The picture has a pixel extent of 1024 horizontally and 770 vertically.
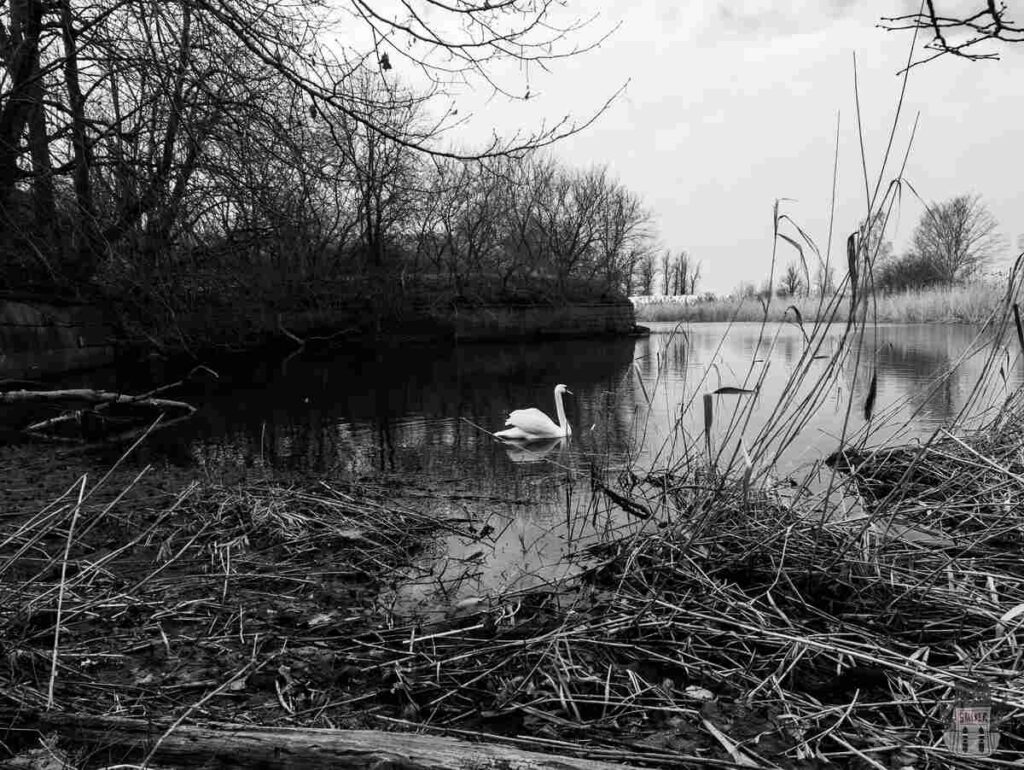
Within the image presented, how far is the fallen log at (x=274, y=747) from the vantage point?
156cm

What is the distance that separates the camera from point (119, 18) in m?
4.68

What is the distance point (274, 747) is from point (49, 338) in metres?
12.6

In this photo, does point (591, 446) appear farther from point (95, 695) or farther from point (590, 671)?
point (95, 695)

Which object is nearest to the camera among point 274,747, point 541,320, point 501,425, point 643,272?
point 274,747

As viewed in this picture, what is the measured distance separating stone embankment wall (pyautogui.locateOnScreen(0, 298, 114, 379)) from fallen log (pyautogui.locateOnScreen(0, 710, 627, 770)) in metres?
8.60

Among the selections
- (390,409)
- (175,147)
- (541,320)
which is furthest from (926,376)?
(541,320)

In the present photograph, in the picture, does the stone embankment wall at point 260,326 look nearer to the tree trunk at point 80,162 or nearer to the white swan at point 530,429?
the tree trunk at point 80,162

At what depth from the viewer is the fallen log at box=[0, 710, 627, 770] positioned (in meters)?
1.56

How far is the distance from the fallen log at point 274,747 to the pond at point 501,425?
142cm

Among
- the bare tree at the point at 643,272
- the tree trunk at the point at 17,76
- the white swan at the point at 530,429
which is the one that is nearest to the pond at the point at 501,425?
the white swan at the point at 530,429

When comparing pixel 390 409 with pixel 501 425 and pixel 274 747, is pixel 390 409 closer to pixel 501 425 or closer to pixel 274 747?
pixel 501 425

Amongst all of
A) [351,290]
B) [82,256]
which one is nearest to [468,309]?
[351,290]

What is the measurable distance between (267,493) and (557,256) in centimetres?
3446

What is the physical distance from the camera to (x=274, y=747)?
1.63m
